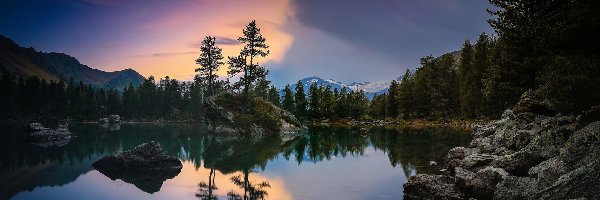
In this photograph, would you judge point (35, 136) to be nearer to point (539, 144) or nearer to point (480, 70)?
point (539, 144)

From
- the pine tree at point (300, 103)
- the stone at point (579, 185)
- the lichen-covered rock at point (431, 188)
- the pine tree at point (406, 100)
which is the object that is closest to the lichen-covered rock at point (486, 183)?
the lichen-covered rock at point (431, 188)

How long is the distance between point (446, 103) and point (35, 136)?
93088 mm

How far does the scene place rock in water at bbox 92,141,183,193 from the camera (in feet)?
92.4

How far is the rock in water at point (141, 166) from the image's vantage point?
92.4 feet

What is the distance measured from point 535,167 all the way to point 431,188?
4734 mm

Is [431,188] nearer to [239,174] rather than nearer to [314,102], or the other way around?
[239,174]

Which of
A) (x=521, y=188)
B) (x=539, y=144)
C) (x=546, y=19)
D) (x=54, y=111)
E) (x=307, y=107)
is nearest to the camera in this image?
(x=521, y=188)

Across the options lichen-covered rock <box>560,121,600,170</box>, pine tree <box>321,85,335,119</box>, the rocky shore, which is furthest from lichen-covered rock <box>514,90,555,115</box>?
pine tree <box>321,85,335,119</box>

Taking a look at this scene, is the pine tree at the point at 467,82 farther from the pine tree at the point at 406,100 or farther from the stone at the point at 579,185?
the stone at the point at 579,185

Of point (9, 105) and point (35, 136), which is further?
point (9, 105)

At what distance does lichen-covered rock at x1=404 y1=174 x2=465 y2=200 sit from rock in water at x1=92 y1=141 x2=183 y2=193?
53.6 feet

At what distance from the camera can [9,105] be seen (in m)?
150

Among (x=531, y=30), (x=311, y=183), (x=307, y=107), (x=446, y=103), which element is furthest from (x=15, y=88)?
(x=531, y=30)

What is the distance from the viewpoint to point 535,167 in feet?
54.5
